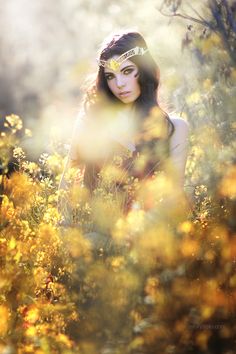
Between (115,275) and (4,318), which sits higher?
(115,275)

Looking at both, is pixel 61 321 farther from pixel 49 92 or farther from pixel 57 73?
pixel 57 73

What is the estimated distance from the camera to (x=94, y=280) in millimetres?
1867

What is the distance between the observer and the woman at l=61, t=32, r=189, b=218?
112 inches

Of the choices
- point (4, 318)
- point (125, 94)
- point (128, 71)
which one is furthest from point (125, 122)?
point (4, 318)

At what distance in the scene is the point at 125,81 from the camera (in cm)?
289

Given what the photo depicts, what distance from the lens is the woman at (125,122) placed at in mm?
2857

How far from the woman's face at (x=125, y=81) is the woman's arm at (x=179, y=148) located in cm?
27

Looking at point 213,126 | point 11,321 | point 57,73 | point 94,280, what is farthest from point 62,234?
point 57,73

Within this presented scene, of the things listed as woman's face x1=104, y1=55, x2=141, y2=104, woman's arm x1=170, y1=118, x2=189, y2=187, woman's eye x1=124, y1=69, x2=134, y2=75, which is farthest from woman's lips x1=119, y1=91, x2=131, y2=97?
woman's arm x1=170, y1=118, x2=189, y2=187

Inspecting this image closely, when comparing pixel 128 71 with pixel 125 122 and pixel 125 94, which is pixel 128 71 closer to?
pixel 125 94

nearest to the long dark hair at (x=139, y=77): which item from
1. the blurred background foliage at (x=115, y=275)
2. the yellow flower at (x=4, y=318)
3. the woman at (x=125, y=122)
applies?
the woman at (x=125, y=122)

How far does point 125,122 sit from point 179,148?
0.35 m

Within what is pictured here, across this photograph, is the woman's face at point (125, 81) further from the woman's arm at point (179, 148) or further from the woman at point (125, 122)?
the woman's arm at point (179, 148)

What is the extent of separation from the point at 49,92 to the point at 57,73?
0.60m
